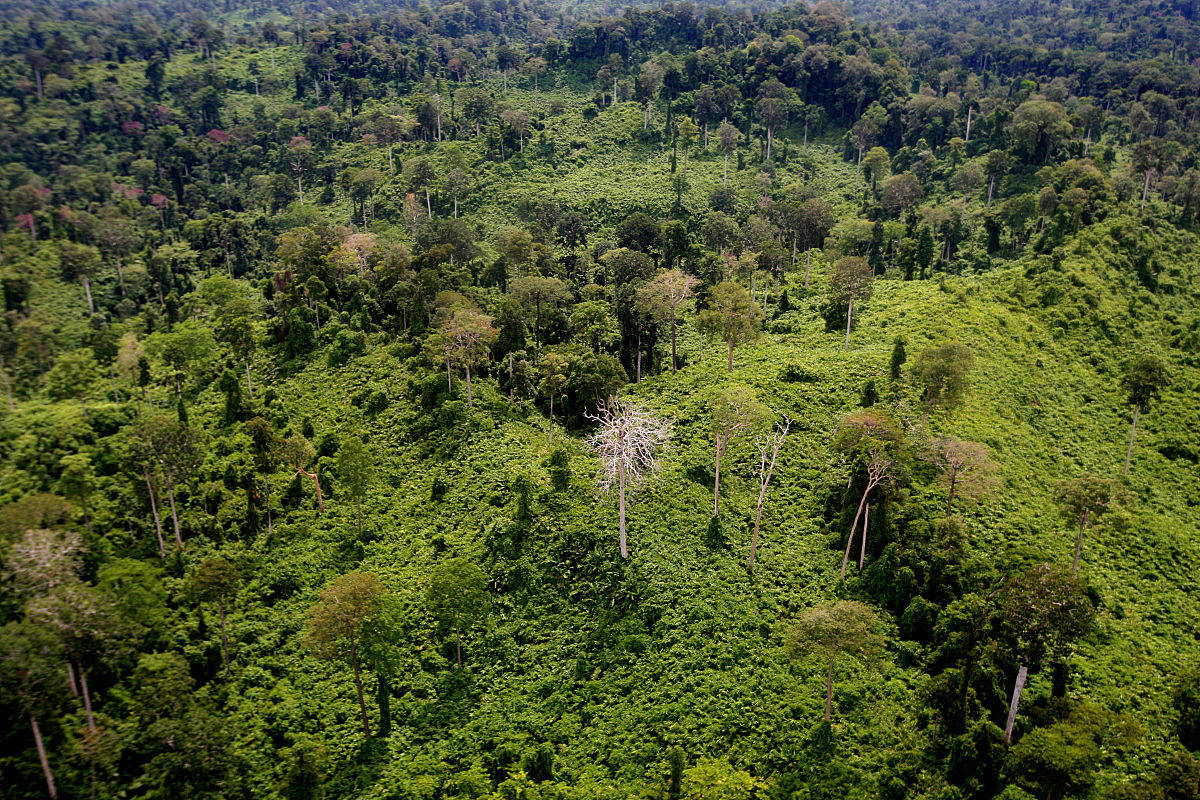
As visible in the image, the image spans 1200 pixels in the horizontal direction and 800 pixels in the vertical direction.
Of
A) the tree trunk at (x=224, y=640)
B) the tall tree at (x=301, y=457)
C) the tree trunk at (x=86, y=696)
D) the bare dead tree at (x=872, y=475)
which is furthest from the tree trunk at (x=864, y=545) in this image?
the tree trunk at (x=86, y=696)

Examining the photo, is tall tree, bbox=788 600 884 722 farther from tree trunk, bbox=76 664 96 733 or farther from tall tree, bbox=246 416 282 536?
tree trunk, bbox=76 664 96 733

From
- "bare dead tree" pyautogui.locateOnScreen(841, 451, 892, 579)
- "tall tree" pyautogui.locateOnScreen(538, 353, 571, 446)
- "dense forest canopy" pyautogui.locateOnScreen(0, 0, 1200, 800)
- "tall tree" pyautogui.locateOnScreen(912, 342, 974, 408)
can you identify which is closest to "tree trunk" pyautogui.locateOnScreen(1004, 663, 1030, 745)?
"dense forest canopy" pyautogui.locateOnScreen(0, 0, 1200, 800)

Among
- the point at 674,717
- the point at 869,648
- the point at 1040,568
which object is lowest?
the point at 674,717

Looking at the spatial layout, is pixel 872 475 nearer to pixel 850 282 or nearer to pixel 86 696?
pixel 850 282

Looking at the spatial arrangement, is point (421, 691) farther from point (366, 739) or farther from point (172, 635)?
point (172, 635)

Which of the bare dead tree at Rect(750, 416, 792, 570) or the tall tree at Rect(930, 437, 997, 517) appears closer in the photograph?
the tall tree at Rect(930, 437, 997, 517)

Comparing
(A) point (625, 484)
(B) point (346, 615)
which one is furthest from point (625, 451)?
(B) point (346, 615)

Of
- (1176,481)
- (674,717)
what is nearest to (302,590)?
(674,717)
